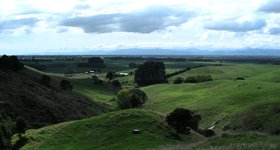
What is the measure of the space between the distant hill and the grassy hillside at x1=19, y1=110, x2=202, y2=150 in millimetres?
25755

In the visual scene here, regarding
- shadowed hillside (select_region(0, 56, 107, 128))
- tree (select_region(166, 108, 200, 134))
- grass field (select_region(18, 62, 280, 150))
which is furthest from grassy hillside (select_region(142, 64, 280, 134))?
shadowed hillside (select_region(0, 56, 107, 128))

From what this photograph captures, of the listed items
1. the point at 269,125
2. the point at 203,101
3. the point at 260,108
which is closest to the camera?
the point at 269,125

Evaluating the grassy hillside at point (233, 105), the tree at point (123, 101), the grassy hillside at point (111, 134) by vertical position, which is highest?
the grassy hillside at point (111, 134)

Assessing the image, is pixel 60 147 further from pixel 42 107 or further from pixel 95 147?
pixel 42 107

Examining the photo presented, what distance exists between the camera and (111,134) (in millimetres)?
52594

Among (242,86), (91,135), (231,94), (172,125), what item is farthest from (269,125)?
(242,86)

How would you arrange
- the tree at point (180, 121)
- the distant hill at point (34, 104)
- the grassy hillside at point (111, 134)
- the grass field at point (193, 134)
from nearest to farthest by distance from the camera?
1. the grass field at point (193, 134)
2. the grassy hillside at point (111, 134)
3. the tree at point (180, 121)
4. the distant hill at point (34, 104)

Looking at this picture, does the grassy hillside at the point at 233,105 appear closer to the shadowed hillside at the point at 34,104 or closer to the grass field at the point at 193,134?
the grass field at the point at 193,134

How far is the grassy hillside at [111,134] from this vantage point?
49281 mm

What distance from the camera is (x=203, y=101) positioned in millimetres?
114812

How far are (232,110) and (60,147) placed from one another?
53863 mm

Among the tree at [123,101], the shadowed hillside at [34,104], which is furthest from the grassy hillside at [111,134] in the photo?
the tree at [123,101]

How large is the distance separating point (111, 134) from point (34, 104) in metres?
47.4

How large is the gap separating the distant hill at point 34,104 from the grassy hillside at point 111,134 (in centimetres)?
2575
